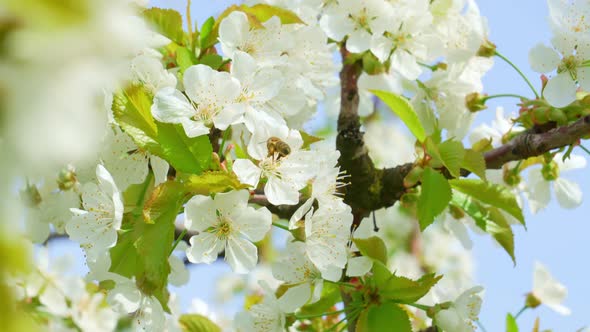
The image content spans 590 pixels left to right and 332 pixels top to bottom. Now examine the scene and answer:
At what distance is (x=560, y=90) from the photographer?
6.17 feet

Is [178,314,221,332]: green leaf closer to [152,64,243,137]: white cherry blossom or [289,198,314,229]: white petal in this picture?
[289,198,314,229]: white petal

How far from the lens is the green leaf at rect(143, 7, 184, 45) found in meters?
1.84

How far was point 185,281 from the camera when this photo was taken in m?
2.02

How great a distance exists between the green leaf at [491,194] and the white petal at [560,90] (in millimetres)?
282

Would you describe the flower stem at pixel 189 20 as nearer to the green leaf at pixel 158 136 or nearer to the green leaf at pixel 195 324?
the green leaf at pixel 158 136

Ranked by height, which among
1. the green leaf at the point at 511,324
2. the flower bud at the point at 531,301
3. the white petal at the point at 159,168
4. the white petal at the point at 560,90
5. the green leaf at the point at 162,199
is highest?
the white petal at the point at 560,90

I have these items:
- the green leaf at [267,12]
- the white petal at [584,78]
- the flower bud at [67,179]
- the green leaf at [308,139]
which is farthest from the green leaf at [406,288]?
the flower bud at [67,179]

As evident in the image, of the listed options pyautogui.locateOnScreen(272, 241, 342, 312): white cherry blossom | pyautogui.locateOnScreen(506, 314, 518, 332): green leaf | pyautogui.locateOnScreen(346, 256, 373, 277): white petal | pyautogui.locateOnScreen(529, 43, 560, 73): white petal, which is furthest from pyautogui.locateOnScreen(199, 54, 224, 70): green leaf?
pyautogui.locateOnScreen(506, 314, 518, 332): green leaf

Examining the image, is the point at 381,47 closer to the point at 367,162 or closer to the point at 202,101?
the point at 367,162

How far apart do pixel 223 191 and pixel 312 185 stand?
232 mm

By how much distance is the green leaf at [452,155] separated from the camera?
71.0 inches

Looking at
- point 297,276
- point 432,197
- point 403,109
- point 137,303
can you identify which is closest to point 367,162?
point 403,109

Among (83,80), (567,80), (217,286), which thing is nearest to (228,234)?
(567,80)

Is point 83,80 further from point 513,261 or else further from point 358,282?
point 513,261
